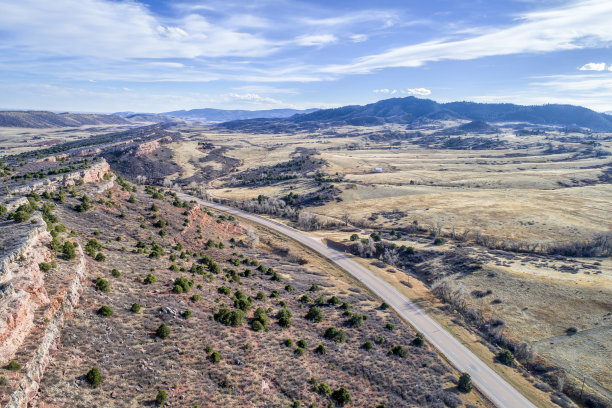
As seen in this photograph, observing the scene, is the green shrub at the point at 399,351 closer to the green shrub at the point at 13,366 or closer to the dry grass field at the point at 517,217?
the dry grass field at the point at 517,217

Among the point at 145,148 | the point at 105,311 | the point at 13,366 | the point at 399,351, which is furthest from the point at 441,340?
the point at 145,148

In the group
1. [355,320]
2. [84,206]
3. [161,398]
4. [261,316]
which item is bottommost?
[355,320]

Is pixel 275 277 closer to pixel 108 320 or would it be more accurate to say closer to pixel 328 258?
pixel 328 258

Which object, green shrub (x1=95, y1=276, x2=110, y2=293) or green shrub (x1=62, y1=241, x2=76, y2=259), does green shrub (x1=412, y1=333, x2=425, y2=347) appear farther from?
green shrub (x1=62, y1=241, x2=76, y2=259)

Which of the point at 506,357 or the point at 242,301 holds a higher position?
the point at 242,301

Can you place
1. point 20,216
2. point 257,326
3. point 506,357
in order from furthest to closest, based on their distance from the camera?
point 506,357 < point 20,216 < point 257,326

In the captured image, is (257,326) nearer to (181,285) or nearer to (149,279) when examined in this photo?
(181,285)
